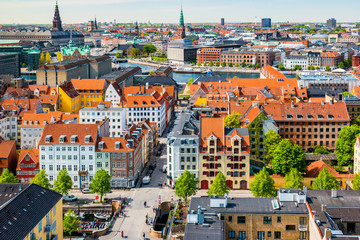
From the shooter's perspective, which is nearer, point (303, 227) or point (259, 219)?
point (303, 227)

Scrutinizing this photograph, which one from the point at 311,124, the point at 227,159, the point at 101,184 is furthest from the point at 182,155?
the point at 311,124

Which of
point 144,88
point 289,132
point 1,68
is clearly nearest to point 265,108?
point 289,132

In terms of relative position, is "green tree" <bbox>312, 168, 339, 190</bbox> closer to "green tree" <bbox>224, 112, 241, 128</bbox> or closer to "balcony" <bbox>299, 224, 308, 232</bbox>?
"balcony" <bbox>299, 224, 308, 232</bbox>

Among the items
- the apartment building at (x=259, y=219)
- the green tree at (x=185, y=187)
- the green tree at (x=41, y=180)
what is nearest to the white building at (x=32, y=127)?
the green tree at (x=41, y=180)

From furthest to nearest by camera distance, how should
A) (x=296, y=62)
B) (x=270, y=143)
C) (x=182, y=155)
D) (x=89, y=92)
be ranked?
(x=296, y=62) → (x=89, y=92) → (x=270, y=143) → (x=182, y=155)

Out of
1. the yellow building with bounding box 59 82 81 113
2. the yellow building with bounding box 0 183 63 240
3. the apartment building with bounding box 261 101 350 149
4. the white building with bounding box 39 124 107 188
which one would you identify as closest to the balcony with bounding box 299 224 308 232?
the yellow building with bounding box 0 183 63 240

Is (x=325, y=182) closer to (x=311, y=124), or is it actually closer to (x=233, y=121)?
(x=233, y=121)

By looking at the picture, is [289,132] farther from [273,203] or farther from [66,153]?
[273,203]
